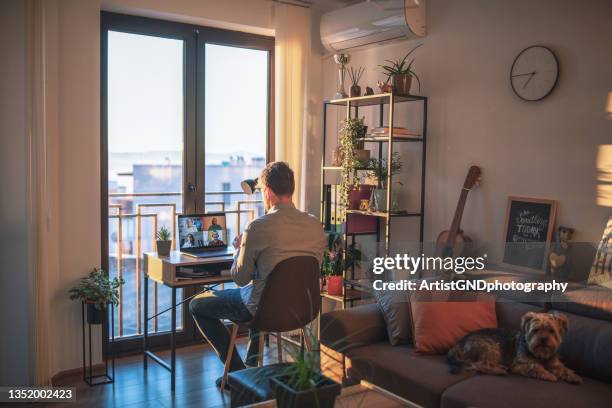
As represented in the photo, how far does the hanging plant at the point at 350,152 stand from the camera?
4.14 m

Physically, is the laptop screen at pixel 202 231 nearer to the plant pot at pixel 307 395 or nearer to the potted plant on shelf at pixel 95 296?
the potted plant on shelf at pixel 95 296

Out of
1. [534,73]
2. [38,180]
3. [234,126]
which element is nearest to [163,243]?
[38,180]

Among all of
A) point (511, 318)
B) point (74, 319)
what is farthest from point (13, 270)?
point (511, 318)

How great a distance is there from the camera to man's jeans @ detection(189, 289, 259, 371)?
336 centimetres

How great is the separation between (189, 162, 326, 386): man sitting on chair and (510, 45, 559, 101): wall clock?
1382 mm

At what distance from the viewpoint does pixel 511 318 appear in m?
3.02

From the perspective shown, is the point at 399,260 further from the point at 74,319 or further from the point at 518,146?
the point at 74,319

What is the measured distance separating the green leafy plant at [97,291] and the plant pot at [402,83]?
7.18 ft

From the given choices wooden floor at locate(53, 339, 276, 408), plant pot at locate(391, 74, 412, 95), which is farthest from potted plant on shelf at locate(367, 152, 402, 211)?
wooden floor at locate(53, 339, 276, 408)

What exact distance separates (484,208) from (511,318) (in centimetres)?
79

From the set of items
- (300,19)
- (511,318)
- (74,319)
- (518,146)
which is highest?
(300,19)

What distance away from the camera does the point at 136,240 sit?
171 inches

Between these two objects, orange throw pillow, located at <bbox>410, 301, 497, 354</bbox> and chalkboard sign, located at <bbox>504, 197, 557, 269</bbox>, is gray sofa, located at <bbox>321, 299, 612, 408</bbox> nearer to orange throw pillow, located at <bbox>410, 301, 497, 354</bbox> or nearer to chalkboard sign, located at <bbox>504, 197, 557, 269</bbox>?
orange throw pillow, located at <bbox>410, 301, 497, 354</bbox>

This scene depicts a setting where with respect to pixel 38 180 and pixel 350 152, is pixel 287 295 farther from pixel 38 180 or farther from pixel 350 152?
pixel 38 180
